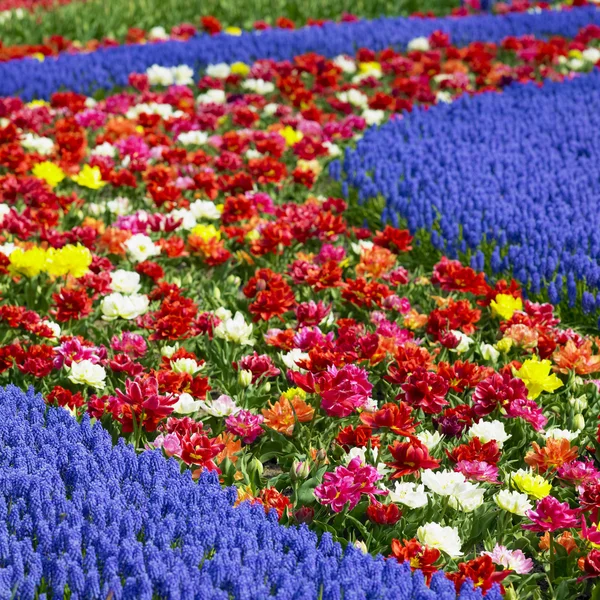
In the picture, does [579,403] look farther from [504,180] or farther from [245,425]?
[504,180]

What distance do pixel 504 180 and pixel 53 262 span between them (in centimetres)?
272

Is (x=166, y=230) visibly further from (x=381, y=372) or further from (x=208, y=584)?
(x=208, y=584)

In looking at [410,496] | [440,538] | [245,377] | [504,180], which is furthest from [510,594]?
[504,180]

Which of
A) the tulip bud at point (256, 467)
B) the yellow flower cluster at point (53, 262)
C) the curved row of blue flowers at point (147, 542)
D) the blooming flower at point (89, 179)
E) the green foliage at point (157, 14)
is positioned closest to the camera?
the curved row of blue flowers at point (147, 542)

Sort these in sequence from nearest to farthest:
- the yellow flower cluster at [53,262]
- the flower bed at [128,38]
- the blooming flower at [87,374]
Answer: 1. the blooming flower at [87,374]
2. the yellow flower cluster at [53,262]
3. the flower bed at [128,38]

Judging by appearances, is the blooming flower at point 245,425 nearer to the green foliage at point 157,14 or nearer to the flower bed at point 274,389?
the flower bed at point 274,389

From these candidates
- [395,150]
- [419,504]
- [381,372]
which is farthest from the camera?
[395,150]

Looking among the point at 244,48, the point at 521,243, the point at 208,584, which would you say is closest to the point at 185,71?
the point at 244,48

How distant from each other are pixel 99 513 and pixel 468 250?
2.80 metres

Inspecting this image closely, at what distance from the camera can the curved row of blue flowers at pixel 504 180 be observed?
4750 mm

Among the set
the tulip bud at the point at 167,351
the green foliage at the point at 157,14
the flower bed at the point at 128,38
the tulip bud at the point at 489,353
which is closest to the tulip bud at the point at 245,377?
the tulip bud at the point at 167,351

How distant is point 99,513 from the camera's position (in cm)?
263

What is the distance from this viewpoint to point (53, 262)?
431 cm

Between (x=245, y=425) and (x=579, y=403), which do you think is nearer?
(x=245, y=425)
